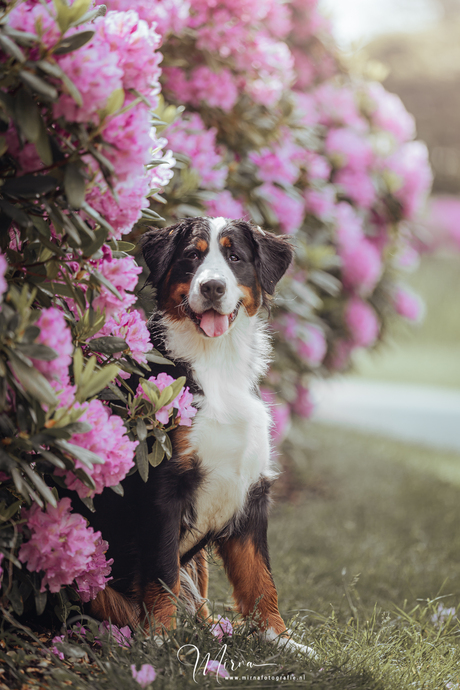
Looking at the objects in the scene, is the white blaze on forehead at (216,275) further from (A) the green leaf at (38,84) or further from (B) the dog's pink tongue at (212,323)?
(A) the green leaf at (38,84)

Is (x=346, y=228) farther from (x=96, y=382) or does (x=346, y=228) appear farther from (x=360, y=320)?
(x=96, y=382)

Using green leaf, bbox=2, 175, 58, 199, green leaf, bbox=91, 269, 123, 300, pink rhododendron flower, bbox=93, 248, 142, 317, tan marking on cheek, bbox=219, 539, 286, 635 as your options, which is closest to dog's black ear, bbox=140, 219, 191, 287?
pink rhododendron flower, bbox=93, 248, 142, 317

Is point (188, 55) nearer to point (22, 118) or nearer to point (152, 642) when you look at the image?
point (22, 118)

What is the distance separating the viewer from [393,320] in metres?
6.07

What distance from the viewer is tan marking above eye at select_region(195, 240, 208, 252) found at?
2359 mm

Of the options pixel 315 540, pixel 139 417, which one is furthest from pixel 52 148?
pixel 315 540

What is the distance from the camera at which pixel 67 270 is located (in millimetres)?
1851

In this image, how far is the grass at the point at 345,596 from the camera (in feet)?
6.26

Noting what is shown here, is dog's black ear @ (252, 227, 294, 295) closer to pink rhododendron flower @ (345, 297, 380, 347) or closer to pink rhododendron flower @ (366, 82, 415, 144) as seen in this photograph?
pink rhododendron flower @ (345, 297, 380, 347)

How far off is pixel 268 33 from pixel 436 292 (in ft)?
51.6

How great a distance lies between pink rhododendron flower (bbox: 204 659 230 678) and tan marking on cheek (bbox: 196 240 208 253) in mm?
1297

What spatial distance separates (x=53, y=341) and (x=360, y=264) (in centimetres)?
370

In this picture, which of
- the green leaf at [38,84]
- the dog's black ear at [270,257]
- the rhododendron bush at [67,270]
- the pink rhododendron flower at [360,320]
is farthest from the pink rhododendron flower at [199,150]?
the pink rhododendron flower at [360,320]

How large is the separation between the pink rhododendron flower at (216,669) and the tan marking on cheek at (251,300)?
115 cm
